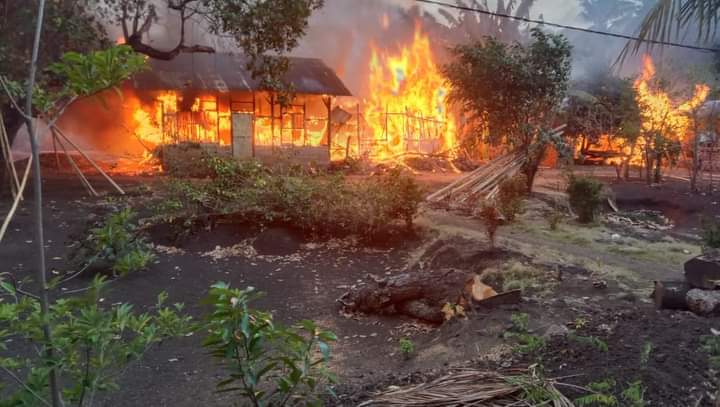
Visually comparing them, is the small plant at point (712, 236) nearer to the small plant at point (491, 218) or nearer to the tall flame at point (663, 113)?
the small plant at point (491, 218)

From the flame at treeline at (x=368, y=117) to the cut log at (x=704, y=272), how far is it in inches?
635

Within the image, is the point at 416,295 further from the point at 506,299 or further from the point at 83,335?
the point at 83,335

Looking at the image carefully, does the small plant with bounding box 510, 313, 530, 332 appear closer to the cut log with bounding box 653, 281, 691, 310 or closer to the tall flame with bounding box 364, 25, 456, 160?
the cut log with bounding box 653, 281, 691, 310

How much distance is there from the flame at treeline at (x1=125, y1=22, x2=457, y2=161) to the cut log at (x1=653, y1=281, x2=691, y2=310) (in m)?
16.4

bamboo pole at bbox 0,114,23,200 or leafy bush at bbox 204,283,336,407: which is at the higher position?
bamboo pole at bbox 0,114,23,200

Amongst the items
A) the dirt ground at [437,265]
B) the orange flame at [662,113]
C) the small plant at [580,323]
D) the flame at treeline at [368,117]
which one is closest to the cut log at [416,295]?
the dirt ground at [437,265]

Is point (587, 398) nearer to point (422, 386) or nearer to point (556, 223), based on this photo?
point (422, 386)

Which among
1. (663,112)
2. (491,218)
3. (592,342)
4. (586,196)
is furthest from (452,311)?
(663,112)

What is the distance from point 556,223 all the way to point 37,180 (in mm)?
10325

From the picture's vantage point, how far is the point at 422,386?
323 cm

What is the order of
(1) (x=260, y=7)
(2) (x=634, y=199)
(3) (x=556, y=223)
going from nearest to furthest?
(3) (x=556, y=223) < (1) (x=260, y=7) < (2) (x=634, y=199)

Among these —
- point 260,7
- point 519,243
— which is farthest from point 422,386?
point 260,7

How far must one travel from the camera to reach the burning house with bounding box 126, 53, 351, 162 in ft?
74.5

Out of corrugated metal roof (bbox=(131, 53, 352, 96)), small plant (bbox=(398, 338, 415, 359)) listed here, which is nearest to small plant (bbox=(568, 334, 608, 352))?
small plant (bbox=(398, 338, 415, 359))
